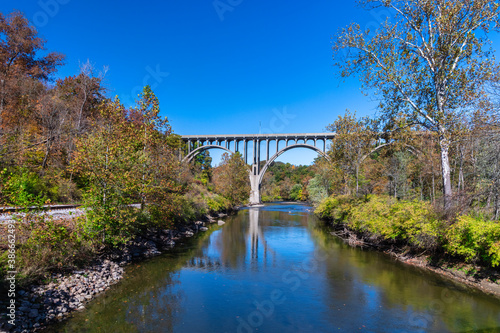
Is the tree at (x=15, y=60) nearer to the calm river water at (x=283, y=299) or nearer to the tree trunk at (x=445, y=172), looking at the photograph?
the calm river water at (x=283, y=299)

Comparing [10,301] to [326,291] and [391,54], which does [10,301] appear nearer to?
[326,291]

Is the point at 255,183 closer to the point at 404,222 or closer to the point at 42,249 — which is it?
the point at 404,222

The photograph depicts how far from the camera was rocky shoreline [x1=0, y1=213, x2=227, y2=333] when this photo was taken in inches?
251

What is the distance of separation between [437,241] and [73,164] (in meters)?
15.1

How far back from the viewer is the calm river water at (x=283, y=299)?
279 inches

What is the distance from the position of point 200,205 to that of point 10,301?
63.7 feet

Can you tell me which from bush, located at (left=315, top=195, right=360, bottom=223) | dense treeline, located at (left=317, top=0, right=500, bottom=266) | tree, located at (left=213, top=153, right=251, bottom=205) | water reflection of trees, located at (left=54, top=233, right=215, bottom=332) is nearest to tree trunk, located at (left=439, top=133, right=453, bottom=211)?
dense treeline, located at (left=317, top=0, right=500, bottom=266)

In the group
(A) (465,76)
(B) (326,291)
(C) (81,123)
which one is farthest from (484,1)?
(C) (81,123)

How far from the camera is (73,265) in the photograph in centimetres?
895

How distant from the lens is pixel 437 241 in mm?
11336

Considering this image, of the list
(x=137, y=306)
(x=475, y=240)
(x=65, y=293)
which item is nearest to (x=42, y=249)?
(x=65, y=293)

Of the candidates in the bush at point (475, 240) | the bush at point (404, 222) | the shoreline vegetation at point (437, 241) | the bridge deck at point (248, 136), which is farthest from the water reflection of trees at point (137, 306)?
the bridge deck at point (248, 136)

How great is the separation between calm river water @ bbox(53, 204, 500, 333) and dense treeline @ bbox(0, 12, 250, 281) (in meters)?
2.14

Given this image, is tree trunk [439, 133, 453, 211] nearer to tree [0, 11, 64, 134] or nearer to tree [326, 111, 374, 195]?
tree [326, 111, 374, 195]
